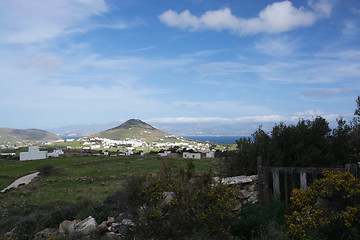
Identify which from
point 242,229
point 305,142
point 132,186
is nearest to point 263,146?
point 305,142

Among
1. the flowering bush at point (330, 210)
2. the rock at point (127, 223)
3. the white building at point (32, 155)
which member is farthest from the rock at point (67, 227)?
the white building at point (32, 155)

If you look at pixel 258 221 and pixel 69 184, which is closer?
pixel 258 221

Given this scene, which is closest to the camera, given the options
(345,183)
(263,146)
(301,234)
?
(301,234)

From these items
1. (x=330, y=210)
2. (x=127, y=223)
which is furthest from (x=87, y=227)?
(x=330, y=210)

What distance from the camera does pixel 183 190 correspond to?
6664 mm

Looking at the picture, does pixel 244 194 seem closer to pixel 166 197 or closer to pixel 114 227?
pixel 166 197

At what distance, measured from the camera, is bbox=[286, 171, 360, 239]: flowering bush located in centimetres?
583

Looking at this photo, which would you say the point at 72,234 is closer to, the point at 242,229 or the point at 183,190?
the point at 183,190

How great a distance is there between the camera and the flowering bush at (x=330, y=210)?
583cm

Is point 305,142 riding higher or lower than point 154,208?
higher

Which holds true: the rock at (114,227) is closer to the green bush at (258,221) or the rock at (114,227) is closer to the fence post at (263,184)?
the green bush at (258,221)

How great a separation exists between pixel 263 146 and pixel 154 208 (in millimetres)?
5884

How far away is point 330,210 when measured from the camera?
20.7 ft

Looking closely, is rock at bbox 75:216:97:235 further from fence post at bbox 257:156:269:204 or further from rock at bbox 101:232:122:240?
fence post at bbox 257:156:269:204
